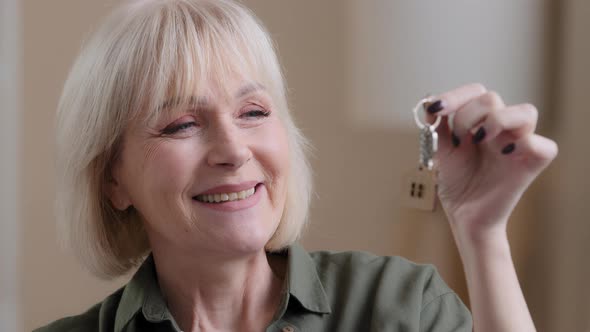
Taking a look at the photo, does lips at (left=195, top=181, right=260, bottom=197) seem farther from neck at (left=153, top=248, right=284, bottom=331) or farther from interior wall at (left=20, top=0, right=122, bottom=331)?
interior wall at (left=20, top=0, right=122, bottom=331)

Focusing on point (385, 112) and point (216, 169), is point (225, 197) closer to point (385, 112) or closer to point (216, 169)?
point (216, 169)

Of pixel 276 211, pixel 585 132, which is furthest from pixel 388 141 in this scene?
pixel 276 211

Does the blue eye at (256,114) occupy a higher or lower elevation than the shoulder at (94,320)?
higher

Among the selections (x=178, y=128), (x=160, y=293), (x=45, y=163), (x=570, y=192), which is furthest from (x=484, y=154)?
(x=45, y=163)

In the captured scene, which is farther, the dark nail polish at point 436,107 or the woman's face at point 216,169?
the woman's face at point 216,169

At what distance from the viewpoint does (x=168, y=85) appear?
1252 millimetres

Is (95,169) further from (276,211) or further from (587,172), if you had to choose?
(587,172)

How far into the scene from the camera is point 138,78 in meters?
1.27

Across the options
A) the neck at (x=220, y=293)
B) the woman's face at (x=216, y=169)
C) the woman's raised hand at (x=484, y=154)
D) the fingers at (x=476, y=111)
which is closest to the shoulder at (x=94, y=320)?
the neck at (x=220, y=293)

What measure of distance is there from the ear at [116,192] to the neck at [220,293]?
0.12m

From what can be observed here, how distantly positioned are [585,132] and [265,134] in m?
0.79

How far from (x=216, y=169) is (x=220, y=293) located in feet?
0.79

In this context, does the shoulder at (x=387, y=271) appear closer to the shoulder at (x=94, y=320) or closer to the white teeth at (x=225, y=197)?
the white teeth at (x=225, y=197)

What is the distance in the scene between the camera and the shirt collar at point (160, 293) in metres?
1.34
